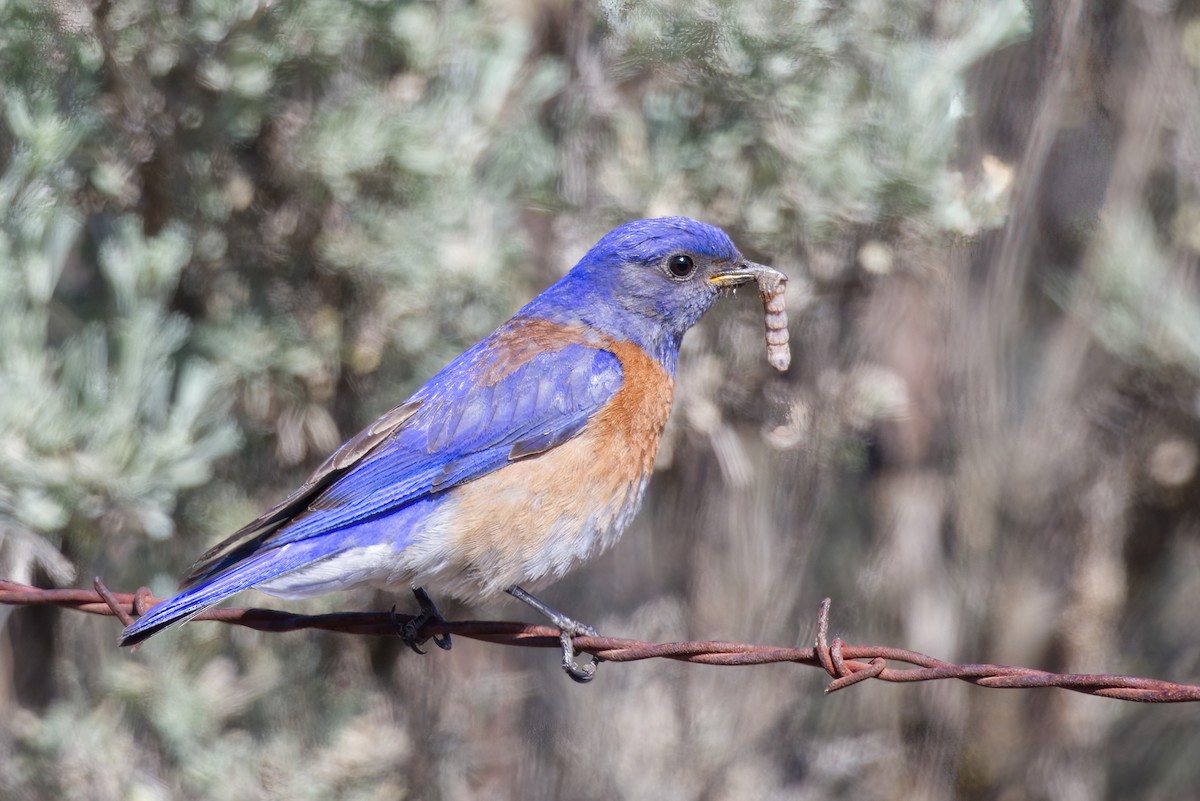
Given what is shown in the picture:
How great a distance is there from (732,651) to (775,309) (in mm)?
1507

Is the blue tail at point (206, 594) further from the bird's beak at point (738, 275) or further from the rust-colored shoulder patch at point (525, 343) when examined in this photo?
the bird's beak at point (738, 275)

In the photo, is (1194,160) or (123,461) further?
(1194,160)

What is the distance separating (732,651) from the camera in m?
2.53

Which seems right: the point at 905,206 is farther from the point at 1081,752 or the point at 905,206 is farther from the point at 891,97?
the point at 1081,752

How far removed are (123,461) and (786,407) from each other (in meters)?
2.35

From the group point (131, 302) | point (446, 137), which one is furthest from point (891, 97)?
point (131, 302)

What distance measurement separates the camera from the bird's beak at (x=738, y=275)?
150 inches

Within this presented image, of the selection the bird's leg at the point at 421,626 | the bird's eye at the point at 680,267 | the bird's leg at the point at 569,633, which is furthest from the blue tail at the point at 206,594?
the bird's eye at the point at 680,267

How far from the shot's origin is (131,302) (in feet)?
13.6

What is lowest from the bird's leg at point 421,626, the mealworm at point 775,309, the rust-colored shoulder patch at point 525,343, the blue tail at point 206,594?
the bird's leg at point 421,626

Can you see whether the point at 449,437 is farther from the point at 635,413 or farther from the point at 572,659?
the point at 572,659

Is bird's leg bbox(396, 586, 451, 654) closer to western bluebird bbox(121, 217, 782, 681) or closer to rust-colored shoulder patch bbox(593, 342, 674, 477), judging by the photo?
western bluebird bbox(121, 217, 782, 681)

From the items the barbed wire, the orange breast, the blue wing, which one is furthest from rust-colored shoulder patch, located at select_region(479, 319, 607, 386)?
the barbed wire

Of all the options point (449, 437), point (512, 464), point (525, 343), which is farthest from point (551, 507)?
point (525, 343)
